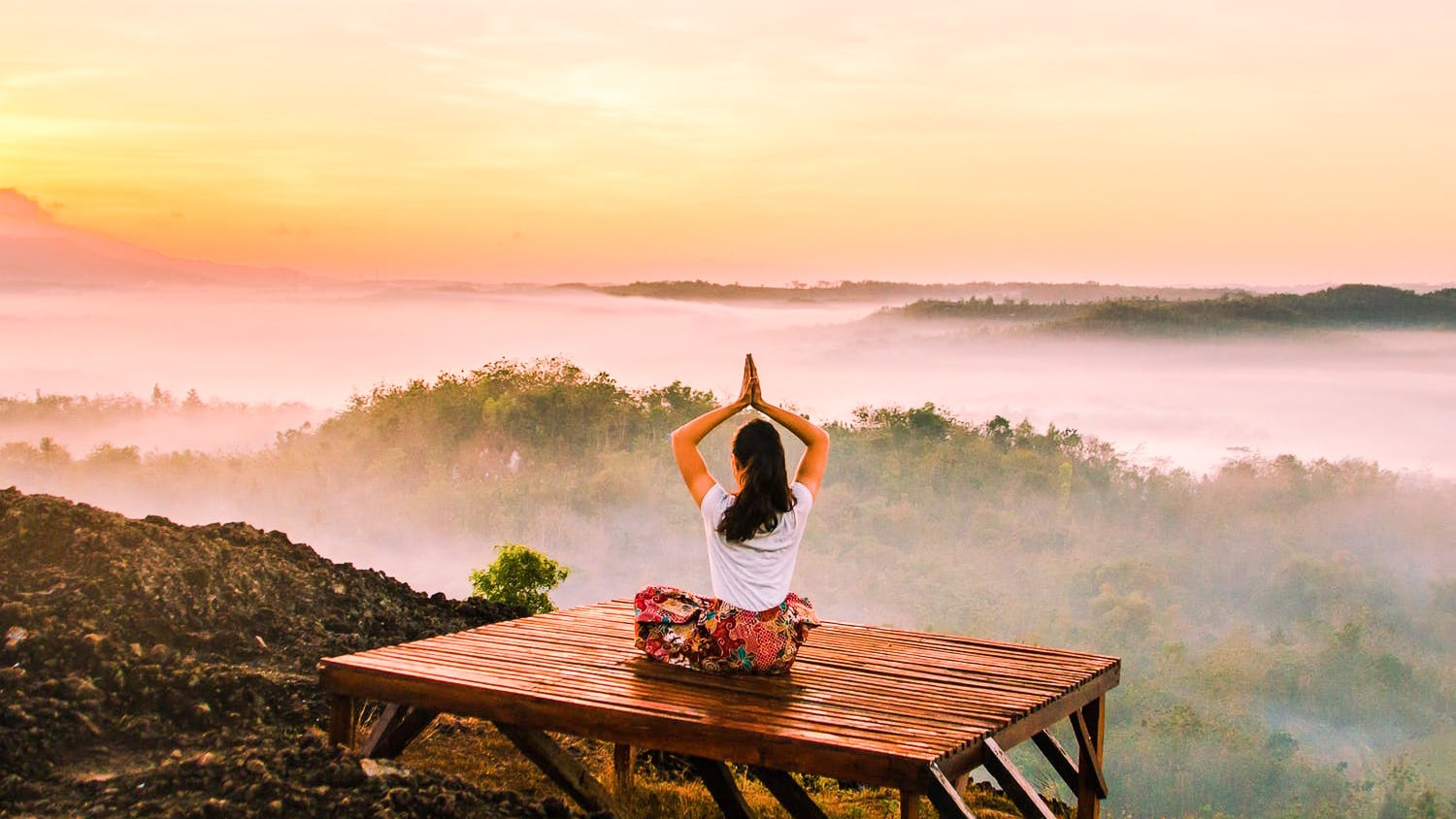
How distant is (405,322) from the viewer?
1294cm

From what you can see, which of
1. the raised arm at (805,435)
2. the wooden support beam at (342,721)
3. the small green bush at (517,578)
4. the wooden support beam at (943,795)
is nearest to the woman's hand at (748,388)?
the raised arm at (805,435)

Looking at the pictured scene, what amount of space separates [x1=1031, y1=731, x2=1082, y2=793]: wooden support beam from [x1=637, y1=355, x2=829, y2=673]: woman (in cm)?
106

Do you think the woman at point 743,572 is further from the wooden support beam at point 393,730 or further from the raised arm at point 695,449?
the wooden support beam at point 393,730

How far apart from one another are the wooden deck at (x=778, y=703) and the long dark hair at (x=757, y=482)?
486 millimetres

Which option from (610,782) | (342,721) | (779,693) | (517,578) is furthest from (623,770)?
(517,578)

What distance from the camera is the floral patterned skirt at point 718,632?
4.52 metres

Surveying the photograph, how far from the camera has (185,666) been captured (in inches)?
220

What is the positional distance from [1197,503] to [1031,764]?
309 centimetres

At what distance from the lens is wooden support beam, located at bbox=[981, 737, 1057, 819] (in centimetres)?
400

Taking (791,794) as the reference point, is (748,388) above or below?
above

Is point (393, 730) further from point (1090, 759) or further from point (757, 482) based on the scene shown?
point (1090, 759)

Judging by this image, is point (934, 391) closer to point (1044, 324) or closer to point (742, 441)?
point (1044, 324)

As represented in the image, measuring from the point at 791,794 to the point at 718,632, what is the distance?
0.55 meters

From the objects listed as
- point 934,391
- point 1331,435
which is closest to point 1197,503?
point 1331,435
